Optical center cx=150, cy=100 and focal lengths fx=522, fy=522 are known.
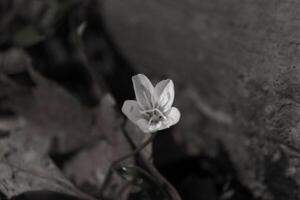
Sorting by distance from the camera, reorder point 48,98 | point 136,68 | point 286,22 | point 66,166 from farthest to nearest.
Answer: point 136,68 < point 48,98 < point 66,166 < point 286,22

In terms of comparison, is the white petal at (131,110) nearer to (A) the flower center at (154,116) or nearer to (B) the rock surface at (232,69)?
(A) the flower center at (154,116)

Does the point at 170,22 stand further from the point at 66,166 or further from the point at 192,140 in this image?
the point at 66,166

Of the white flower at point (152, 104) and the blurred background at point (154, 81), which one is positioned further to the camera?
the blurred background at point (154, 81)

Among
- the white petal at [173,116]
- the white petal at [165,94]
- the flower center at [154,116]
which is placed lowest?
the flower center at [154,116]

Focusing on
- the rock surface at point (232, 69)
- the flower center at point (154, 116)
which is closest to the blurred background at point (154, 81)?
the rock surface at point (232, 69)

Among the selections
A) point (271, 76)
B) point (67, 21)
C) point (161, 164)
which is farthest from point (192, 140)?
point (67, 21)

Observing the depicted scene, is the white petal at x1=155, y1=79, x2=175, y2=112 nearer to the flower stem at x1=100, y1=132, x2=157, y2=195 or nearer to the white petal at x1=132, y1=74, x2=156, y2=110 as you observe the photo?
the white petal at x1=132, y1=74, x2=156, y2=110

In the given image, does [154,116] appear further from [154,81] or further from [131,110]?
[154,81]

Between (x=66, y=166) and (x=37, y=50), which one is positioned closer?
(x=66, y=166)
